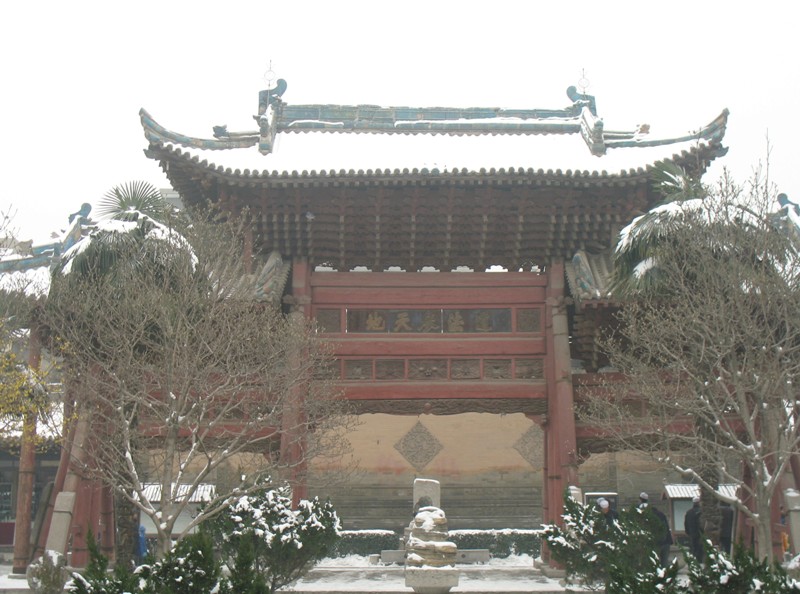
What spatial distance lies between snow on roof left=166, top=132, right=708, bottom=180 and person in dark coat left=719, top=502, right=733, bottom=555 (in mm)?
6156

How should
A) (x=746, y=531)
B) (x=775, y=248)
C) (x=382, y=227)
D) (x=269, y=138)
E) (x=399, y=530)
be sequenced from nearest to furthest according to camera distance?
(x=775, y=248) < (x=746, y=531) < (x=382, y=227) < (x=269, y=138) < (x=399, y=530)

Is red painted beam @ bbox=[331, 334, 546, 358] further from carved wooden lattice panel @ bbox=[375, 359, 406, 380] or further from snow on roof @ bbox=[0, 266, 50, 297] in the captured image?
snow on roof @ bbox=[0, 266, 50, 297]

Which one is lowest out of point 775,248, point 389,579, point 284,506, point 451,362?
point 389,579

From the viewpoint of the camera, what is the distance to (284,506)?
11758 mm

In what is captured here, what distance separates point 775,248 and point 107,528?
11.2 m

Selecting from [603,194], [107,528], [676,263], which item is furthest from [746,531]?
[107,528]

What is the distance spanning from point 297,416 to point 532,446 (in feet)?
41.8

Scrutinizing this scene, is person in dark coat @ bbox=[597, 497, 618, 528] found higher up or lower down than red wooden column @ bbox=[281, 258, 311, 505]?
lower down

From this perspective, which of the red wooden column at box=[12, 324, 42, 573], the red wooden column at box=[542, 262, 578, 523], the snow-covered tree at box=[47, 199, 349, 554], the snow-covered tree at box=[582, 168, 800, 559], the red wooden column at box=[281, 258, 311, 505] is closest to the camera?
the snow-covered tree at box=[582, 168, 800, 559]

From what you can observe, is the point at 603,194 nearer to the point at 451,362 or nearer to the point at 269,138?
the point at 451,362

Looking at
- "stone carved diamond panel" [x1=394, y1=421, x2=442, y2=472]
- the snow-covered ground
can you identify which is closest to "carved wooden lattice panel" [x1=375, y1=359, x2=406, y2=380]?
the snow-covered ground

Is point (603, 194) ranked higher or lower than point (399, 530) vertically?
higher

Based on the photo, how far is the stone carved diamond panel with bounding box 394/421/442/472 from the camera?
24.8 metres

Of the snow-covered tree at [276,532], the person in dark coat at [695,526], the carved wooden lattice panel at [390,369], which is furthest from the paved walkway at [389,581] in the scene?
the carved wooden lattice panel at [390,369]
